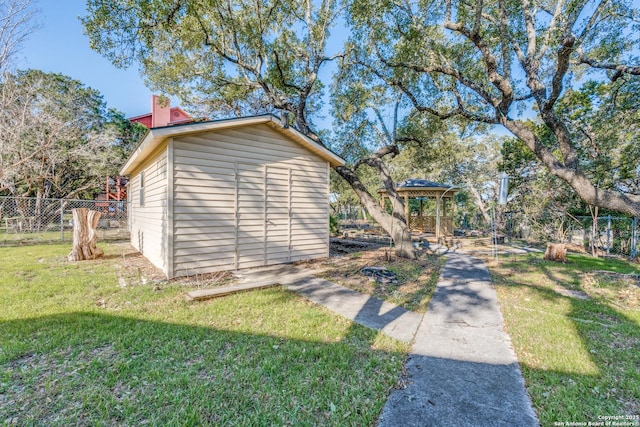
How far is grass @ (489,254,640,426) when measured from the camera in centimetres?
202

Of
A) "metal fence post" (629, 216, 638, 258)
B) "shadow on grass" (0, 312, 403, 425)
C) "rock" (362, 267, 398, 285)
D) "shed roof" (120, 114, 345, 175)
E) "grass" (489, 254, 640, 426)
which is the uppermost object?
"shed roof" (120, 114, 345, 175)

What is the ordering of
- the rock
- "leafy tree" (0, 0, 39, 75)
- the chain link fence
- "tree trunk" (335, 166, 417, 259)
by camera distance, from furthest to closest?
the chain link fence, "leafy tree" (0, 0, 39, 75), "tree trunk" (335, 166, 417, 259), the rock

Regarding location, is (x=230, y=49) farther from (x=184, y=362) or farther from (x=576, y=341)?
(x=576, y=341)

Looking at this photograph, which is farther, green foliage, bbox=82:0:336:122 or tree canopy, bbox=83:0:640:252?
green foliage, bbox=82:0:336:122

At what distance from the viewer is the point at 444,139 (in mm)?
11008

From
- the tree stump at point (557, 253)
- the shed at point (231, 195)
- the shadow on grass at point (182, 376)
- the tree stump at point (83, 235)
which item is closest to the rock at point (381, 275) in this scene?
the shed at point (231, 195)

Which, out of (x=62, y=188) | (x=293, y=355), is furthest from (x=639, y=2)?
(x=62, y=188)

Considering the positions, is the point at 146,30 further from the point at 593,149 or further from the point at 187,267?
the point at 593,149

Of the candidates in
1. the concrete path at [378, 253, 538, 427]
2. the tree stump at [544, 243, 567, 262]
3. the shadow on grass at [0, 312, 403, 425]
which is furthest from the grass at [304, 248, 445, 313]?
the tree stump at [544, 243, 567, 262]

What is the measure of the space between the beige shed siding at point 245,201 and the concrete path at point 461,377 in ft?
12.9

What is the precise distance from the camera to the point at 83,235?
22.6 feet

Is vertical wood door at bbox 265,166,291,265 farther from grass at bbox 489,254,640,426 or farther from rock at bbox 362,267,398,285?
grass at bbox 489,254,640,426

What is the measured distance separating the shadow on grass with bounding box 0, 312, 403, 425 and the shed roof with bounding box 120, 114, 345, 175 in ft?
11.0

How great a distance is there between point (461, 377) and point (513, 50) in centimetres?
923
